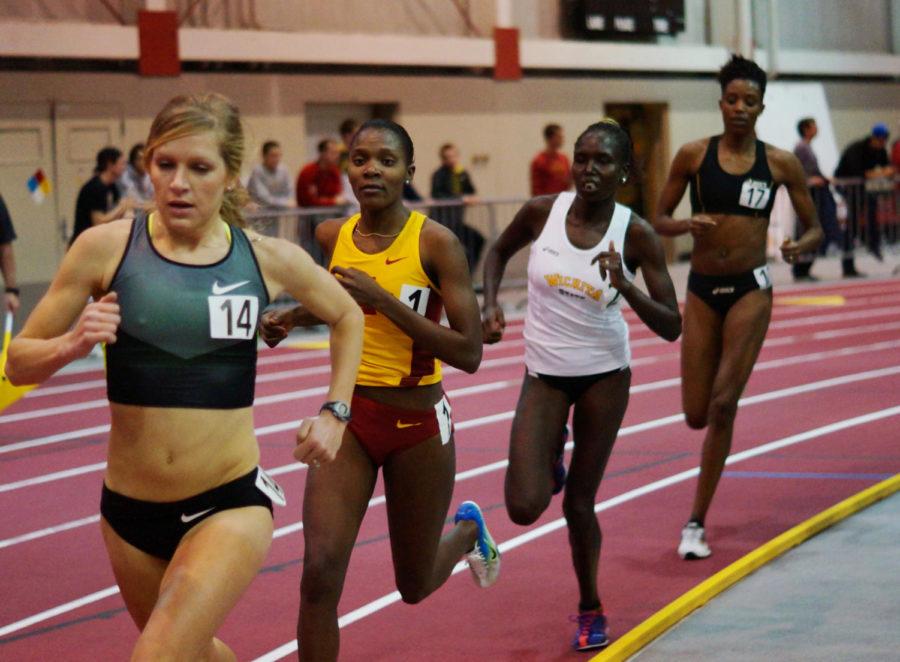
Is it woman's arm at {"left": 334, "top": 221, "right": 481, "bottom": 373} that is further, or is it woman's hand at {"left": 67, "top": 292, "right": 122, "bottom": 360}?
woman's arm at {"left": 334, "top": 221, "right": 481, "bottom": 373}

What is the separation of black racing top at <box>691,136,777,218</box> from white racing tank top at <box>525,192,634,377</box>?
1783mm

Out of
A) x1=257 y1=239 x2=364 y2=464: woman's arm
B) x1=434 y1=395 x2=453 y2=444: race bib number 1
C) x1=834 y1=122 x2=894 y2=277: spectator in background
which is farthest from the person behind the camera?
x1=834 y1=122 x2=894 y2=277: spectator in background

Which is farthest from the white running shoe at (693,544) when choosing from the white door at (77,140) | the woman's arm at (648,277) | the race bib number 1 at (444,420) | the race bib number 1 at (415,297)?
the white door at (77,140)

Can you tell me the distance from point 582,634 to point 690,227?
261 centimetres

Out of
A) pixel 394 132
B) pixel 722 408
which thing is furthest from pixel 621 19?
pixel 394 132

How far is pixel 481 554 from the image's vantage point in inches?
254

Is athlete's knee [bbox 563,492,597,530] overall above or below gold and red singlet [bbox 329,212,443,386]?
below

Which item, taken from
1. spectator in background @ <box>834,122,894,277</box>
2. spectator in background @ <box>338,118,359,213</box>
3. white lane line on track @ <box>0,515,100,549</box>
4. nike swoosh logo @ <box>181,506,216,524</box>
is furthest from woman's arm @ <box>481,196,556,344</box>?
spectator in background @ <box>834,122,894,277</box>

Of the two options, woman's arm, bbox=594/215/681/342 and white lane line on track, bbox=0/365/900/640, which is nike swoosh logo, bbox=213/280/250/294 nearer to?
woman's arm, bbox=594/215/681/342

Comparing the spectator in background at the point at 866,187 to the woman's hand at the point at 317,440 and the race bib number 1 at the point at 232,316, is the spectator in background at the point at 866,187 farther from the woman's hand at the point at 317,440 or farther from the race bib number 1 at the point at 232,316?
the race bib number 1 at the point at 232,316

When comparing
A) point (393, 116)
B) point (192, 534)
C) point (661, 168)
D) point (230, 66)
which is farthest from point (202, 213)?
point (661, 168)

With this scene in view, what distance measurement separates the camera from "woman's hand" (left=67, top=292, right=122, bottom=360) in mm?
3846

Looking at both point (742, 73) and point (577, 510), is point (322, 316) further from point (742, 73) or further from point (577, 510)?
point (742, 73)

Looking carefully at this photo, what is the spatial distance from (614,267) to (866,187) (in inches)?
764
